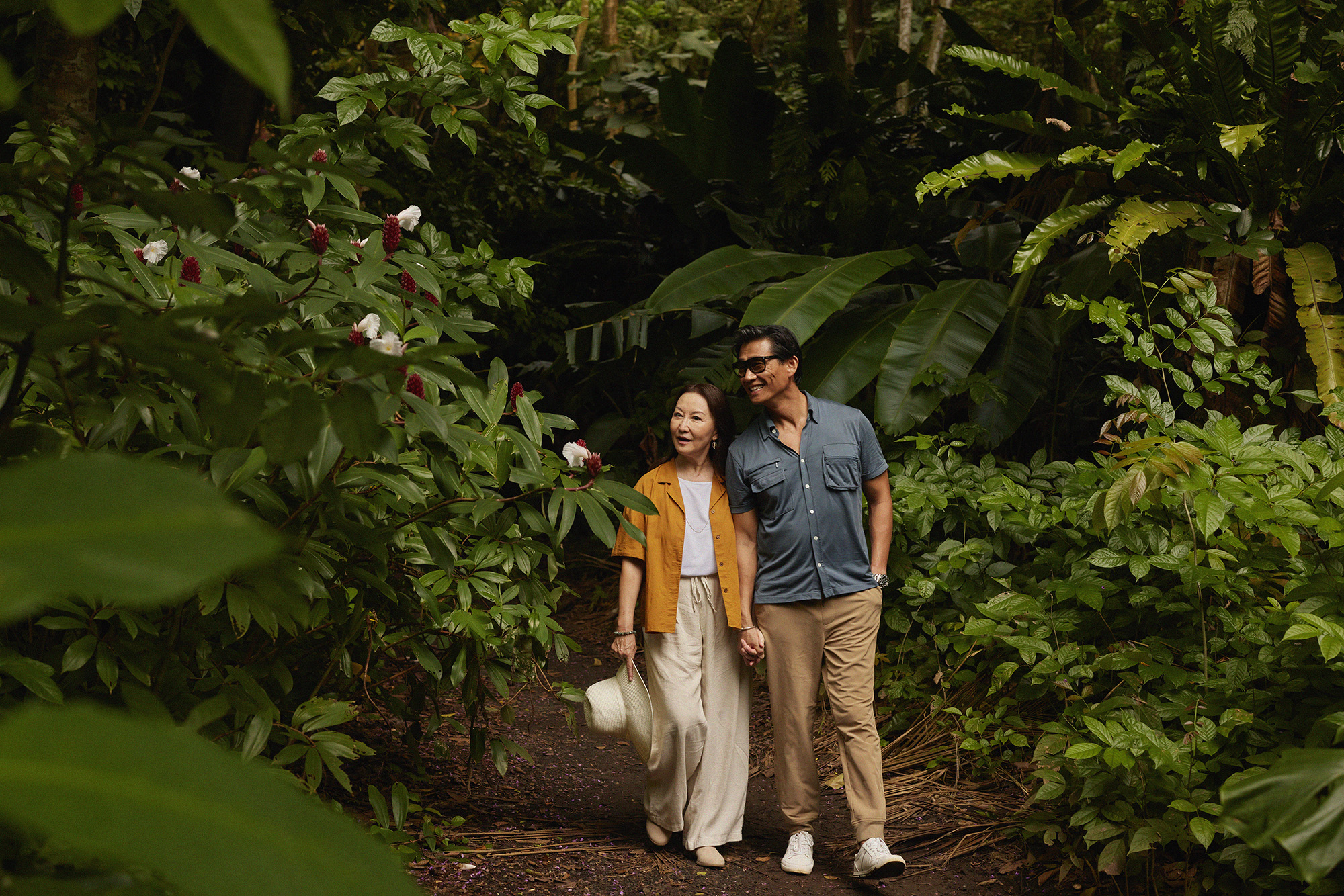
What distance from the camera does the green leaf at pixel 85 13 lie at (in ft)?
1.17

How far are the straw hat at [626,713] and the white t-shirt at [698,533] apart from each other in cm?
49

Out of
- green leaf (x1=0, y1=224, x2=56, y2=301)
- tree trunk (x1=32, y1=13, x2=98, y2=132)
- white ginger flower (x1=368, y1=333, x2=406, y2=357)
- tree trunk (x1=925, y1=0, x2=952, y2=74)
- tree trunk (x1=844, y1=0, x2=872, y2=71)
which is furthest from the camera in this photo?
tree trunk (x1=925, y1=0, x2=952, y2=74)

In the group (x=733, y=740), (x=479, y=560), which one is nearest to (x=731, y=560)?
(x=733, y=740)

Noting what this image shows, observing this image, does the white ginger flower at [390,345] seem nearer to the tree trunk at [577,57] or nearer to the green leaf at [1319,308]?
the green leaf at [1319,308]

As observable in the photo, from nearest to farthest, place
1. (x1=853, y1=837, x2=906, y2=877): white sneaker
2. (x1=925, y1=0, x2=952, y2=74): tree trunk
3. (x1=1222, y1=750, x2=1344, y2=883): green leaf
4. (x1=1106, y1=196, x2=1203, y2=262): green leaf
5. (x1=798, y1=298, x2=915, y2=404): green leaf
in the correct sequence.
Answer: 1. (x1=1222, y1=750, x2=1344, y2=883): green leaf
2. (x1=853, y1=837, x2=906, y2=877): white sneaker
3. (x1=1106, y1=196, x2=1203, y2=262): green leaf
4. (x1=798, y1=298, x2=915, y2=404): green leaf
5. (x1=925, y1=0, x2=952, y2=74): tree trunk

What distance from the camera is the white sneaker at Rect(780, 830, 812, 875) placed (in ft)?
12.1

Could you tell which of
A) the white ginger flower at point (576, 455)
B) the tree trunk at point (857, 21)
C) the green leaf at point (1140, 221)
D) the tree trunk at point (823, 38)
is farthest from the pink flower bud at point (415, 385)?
the tree trunk at point (857, 21)

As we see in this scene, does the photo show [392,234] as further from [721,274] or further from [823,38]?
[823,38]

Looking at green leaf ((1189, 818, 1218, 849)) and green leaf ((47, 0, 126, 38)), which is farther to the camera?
green leaf ((1189, 818, 1218, 849))

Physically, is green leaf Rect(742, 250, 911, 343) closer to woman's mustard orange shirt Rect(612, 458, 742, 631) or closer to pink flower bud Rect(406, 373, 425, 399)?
woman's mustard orange shirt Rect(612, 458, 742, 631)

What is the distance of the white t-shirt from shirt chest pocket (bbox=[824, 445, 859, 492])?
0.49 metres

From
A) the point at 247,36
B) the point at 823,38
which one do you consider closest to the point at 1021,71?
the point at 823,38

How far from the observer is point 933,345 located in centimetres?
509

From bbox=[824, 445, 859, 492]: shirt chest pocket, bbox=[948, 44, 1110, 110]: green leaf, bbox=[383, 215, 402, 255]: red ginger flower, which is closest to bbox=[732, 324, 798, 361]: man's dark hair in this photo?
bbox=[824, 445, 859, 492]: shirt chest pocket
